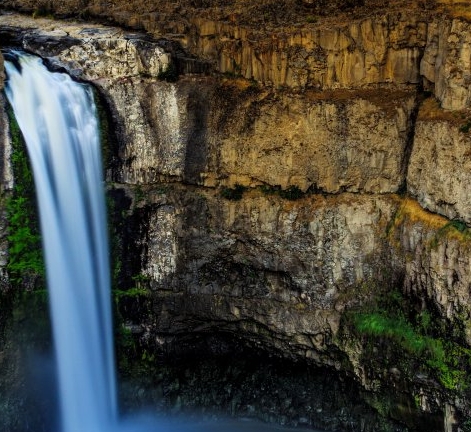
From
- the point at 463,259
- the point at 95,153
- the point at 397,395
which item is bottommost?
the point at 397,395

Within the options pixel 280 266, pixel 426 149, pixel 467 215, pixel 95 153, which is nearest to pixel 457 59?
pixel 426 149

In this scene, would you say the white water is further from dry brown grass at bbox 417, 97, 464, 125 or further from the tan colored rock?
dry brown grass at bbox 417, 97, 464, 125

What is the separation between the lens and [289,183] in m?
12.4

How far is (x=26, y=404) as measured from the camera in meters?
11.5

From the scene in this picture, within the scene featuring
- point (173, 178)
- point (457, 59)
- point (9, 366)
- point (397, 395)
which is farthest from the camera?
point (173, 178)

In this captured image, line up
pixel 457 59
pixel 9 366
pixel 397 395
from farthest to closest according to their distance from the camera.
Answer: pixel 397 395 < pixel 9 366 < pixel 457 59

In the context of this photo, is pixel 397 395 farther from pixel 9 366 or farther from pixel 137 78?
pixel 137 78

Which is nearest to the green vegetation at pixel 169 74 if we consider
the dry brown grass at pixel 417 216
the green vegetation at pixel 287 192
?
the green vegetation at pixel 287 192

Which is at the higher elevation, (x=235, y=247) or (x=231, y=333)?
(x=235, y=247)

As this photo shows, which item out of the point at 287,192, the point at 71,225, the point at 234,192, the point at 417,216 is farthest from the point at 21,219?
the point at 417,216

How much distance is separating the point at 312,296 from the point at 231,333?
221cm

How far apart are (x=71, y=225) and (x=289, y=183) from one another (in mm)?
4567

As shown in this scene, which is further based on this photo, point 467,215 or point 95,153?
point 95,153

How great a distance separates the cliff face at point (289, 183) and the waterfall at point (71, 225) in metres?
0.55
